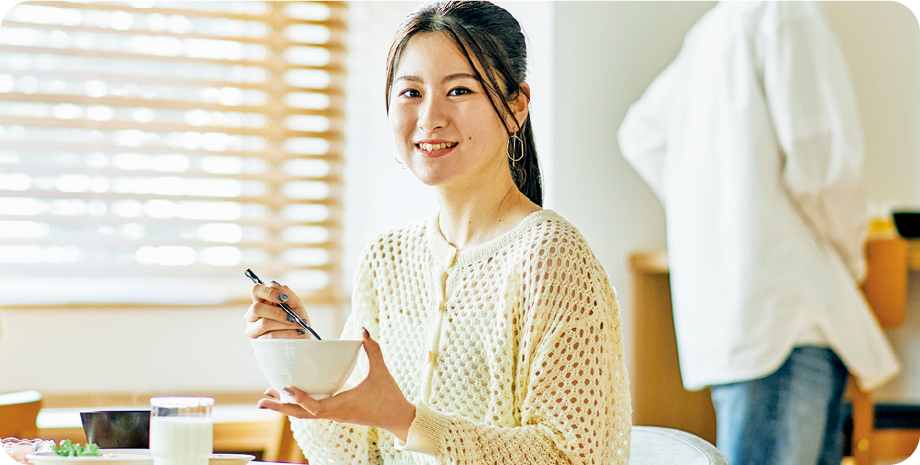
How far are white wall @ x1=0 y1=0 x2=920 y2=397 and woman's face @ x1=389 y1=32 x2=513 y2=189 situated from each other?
1248mm

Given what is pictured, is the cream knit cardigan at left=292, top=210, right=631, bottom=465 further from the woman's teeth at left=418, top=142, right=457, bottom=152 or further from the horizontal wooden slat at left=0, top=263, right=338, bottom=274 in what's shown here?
the horizontal wooden slat at left=0, top=263, right=338, bottom=274

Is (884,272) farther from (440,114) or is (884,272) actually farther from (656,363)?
(440,114)

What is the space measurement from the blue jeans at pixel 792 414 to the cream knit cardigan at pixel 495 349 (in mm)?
1066

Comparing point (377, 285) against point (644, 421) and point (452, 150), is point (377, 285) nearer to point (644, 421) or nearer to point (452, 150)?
point (452, 150)

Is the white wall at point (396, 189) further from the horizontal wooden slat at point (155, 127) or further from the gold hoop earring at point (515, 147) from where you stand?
the gold hoop earring at point (515, 147)

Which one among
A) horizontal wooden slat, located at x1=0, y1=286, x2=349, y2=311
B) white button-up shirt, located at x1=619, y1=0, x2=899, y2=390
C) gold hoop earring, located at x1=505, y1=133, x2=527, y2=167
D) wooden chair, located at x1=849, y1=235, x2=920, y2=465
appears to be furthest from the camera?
horizontal wooden slat, located at x1=0, y1=286, x2=349, y2=311

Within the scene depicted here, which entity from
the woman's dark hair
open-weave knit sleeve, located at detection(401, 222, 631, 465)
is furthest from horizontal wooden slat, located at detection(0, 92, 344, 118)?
open-weave knit sleeve, located at detection(401, 222, 631, 465)

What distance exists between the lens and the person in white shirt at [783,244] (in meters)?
1.81

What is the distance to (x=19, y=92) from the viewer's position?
86.7 inches

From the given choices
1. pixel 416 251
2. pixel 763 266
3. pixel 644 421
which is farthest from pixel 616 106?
pixel 416 251

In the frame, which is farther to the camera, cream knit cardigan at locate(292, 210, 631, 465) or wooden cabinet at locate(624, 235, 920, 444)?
wooden cabinet at locate(624, 235, 920, 444)

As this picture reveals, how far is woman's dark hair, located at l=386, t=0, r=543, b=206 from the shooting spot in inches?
36.9

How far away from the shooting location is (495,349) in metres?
0.91

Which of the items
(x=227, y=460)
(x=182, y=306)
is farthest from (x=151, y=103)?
(x=227, y=460)
